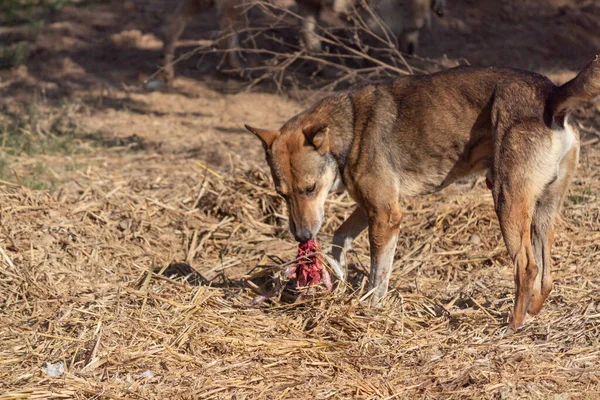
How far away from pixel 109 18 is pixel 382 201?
991cm

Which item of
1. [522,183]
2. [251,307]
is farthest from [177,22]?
[522,183]

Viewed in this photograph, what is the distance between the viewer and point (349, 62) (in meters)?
12.6

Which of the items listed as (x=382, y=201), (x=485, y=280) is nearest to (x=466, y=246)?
(x=485, y=280)

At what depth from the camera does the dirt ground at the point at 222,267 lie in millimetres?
5156

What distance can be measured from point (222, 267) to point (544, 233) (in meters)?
2.58

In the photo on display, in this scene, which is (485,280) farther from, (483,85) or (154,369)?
(154,369)

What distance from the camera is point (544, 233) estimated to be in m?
6.09

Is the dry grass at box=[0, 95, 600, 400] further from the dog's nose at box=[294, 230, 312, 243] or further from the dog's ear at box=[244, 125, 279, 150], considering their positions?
the dog's ear at box=[244, 125, 279, 150]

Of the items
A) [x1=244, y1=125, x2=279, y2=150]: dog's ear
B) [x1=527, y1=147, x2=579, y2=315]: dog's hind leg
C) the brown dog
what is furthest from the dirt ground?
[x1=244, y1=125, x2=279, y2=150]: dog's ear

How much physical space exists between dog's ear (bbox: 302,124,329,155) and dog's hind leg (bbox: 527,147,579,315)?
154cm

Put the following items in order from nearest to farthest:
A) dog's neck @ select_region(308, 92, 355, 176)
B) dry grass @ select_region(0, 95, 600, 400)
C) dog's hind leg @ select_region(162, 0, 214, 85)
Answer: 1. dry grass @ select_region(0, 95, 600, 400)
2. dog's neck @ select_region(308, 92, 355, 176)
3. dog's hind leg @ select_region(162, 0, 214, 85)

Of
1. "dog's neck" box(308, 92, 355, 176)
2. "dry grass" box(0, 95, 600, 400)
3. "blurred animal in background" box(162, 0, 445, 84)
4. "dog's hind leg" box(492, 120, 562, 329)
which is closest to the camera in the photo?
"dry grass" box(0, 95, 600, 400)

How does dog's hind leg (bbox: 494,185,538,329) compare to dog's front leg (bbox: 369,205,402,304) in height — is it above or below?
above

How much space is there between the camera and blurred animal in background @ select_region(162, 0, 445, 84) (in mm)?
11508
